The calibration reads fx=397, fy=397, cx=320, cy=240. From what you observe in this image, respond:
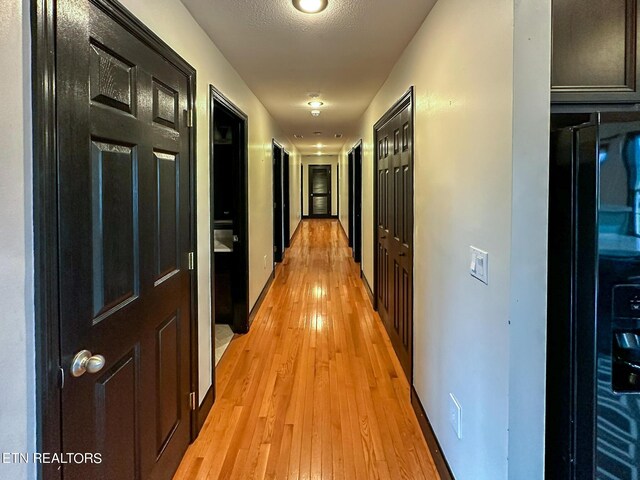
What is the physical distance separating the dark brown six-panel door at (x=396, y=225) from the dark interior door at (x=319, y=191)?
10196mm

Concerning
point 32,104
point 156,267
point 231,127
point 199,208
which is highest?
point 231,127

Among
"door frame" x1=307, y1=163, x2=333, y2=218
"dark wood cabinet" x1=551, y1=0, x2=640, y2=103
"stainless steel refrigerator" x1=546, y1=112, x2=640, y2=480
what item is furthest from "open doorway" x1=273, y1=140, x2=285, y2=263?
"door frame" x1=307, y1=163, x2=333, y2=218

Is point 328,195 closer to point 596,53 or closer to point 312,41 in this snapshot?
point 312,41

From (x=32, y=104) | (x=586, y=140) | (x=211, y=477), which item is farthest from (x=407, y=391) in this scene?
(x=32, y=104)

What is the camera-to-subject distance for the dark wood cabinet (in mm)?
1396

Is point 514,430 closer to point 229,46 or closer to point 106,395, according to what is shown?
point 106,395

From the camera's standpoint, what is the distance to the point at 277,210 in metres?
7.23

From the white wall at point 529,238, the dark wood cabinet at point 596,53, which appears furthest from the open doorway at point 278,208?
the white wall at point 529,238

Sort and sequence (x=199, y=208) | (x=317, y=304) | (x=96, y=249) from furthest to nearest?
(x=317, y=304) < (x=199, y=208) < (x=96, y=249)

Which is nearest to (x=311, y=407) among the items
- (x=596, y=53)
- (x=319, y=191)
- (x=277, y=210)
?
(x=596, y=53)

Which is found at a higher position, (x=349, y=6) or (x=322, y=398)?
(x=349, y=6)

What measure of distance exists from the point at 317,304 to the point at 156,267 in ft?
10.6

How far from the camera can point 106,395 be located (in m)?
1.31

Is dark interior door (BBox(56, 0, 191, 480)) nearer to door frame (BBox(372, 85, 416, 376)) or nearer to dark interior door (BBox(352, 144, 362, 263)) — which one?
door frame (BBox(372, 85, 416, 376))
